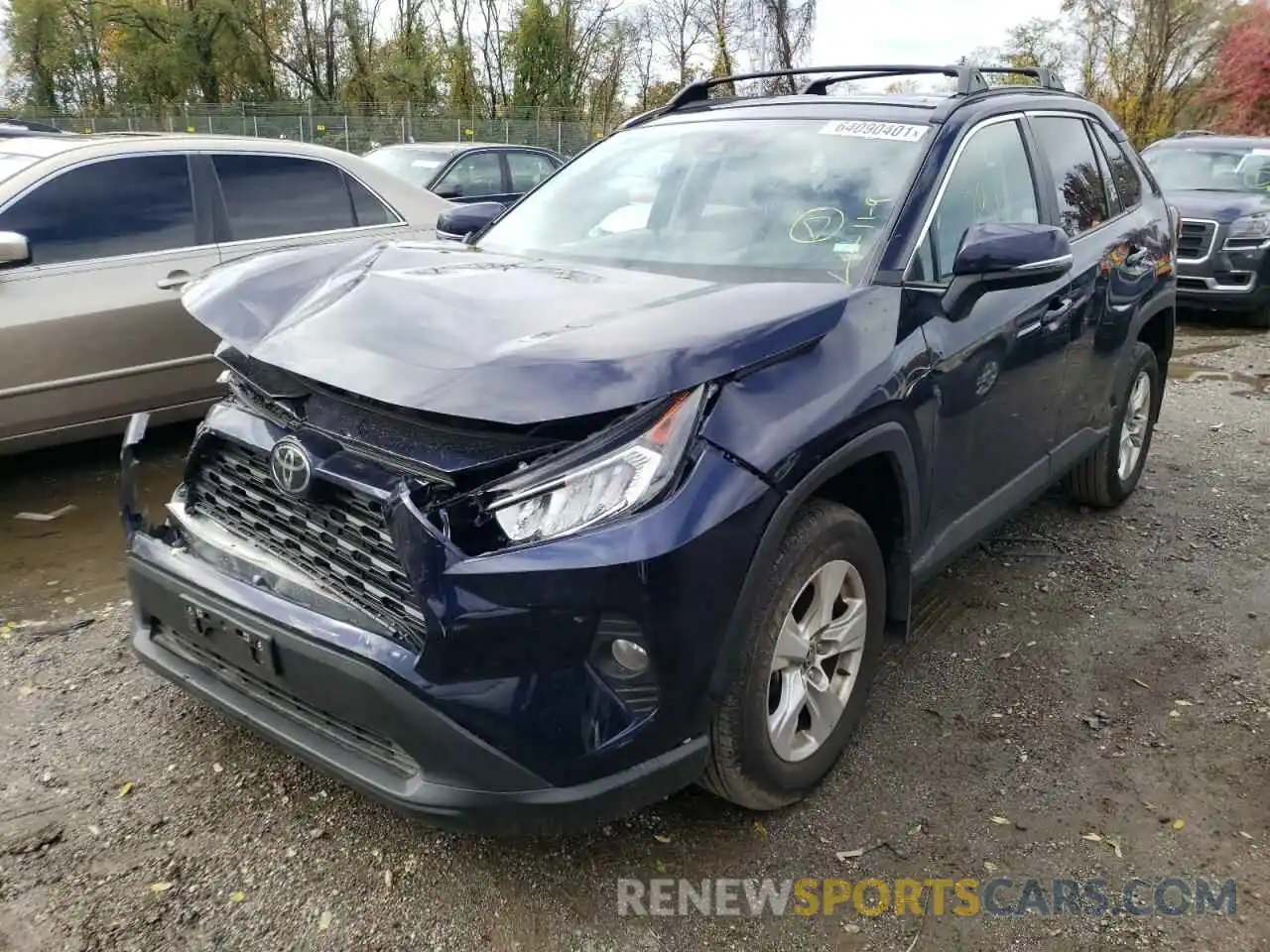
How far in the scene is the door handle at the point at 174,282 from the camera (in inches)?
195

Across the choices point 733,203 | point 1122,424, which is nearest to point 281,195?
point 733,203

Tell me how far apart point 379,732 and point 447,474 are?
0.57 meters

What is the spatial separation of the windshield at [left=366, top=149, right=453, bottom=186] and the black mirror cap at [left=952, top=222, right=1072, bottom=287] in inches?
311

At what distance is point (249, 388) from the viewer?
2.70 metres

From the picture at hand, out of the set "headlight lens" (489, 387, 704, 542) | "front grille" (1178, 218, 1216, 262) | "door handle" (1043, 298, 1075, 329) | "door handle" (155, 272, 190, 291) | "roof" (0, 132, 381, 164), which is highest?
"roof" (0, 132, 381, 164)

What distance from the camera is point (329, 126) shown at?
28.9 meters

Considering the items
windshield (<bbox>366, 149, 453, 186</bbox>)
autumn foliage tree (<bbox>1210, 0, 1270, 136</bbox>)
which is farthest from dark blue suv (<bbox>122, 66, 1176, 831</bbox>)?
autumn foliage tree (<bbox>1210, 0, 1270, 136</bbox>)

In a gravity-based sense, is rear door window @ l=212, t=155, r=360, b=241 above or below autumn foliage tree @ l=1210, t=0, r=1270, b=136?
below

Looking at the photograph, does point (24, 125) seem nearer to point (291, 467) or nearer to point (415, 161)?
point (415, 161)

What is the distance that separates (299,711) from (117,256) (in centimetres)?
343

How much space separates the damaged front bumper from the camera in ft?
6.71

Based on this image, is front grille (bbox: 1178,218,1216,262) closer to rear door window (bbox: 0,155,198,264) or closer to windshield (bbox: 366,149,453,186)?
windshield (bbox: 366,149,453,186)

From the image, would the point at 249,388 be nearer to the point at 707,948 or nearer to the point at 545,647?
the point at 545,647

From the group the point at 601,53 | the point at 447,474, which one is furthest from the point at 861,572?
the point at 601,53
